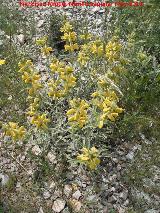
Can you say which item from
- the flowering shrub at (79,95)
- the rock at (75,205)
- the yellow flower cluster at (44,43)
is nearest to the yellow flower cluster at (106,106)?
the flowering shrub at (79,95)

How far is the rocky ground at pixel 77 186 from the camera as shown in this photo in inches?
164

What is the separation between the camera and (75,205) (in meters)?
4.18

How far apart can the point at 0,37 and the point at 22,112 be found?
163 centimetres

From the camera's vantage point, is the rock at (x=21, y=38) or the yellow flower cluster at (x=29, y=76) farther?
the rock at (x=21, y=38)

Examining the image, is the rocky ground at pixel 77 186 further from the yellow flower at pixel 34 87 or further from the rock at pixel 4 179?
the yellow flower at pixel 34 87

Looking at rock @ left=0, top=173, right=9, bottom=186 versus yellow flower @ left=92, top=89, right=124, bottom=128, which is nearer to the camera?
yellow flower @ left=92, top=89, right=124, bottom=128

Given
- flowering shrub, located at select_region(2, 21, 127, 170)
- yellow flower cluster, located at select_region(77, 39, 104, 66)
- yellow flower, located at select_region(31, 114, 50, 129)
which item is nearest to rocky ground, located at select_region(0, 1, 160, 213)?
flowering shrub, located at select_region(2, 21, 127, 170)

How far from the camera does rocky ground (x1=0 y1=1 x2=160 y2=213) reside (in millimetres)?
4156

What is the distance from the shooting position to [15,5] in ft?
22.3

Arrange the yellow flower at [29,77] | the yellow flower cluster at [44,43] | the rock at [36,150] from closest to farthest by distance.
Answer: the yellow flower at [29,77], the yellow flower cluster at [44,43], the rock at [36,150]

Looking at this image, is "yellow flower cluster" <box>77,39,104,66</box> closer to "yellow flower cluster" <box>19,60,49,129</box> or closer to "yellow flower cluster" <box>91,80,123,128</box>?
"yellow flower cluster" <box>91,80,123,128</box>

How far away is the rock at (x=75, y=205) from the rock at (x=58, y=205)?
0.07 m

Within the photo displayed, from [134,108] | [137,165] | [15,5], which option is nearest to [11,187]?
[137,165]

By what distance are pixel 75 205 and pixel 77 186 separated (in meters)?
0.22
